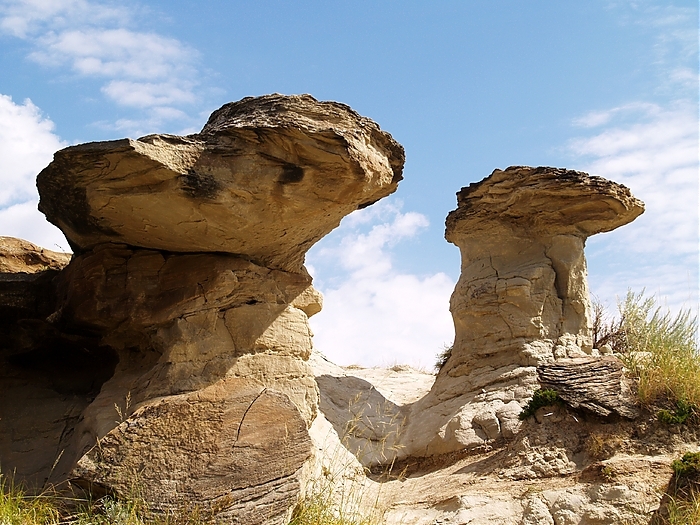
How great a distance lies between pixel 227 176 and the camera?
5.71 meters

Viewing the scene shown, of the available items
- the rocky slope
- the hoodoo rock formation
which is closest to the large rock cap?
the hoodoo rock formation

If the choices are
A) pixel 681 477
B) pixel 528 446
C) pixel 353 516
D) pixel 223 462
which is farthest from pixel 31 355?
pixel 681 477

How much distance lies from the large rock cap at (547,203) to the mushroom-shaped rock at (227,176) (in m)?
3.06

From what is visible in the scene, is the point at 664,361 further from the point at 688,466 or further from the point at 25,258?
the point at 25,258

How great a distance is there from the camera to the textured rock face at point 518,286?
8.29 m

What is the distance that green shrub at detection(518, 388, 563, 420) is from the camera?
6.93m

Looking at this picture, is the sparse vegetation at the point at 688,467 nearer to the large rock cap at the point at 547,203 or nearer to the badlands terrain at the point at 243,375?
the badlands terrain at the point at 243,375

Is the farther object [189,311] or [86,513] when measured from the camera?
[189,311]

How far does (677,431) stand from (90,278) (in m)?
5.55

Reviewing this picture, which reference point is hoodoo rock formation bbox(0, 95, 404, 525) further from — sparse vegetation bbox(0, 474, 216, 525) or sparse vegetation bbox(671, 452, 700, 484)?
sparse vegetation bbox(671, 452, 700, 484)

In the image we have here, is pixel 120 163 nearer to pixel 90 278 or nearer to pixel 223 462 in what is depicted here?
pixel 90 278

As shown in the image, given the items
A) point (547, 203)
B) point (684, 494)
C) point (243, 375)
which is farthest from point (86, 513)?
point (547, 203)

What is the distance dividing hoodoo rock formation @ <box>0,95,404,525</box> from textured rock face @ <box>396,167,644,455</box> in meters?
2.48

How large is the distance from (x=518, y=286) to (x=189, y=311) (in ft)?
13.6
